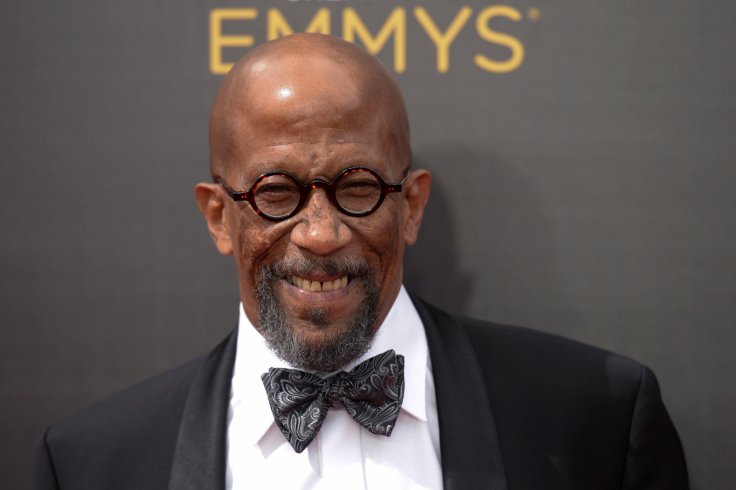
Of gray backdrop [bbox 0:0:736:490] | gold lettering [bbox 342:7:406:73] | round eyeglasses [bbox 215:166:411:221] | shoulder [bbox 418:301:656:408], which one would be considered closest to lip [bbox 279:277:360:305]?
round eyeglasses [bbox 215:166:411:221]

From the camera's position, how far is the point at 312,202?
1.56m

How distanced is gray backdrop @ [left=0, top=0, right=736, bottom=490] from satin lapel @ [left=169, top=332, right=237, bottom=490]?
383 mm

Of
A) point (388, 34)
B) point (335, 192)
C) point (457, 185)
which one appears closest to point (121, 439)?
point (335, 192)

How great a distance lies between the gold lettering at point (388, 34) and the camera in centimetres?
206

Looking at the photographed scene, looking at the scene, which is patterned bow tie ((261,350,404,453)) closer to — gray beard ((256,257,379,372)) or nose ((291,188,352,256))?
gray beard ((256,257,379,372))

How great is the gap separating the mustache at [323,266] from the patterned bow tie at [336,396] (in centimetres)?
18

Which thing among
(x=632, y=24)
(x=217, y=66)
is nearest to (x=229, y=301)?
(x=217, y=66)

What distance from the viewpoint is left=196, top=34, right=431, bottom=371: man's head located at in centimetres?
156

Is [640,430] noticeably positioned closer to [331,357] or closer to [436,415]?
[436,415]

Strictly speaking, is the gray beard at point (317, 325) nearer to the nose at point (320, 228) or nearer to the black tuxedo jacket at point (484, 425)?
the nose at point (320, 228)

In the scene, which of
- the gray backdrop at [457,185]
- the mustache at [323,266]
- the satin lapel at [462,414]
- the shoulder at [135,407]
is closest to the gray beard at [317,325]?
the mustache at [323,266]

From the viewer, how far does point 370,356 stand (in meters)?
1.69

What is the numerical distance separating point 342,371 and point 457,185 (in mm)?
625

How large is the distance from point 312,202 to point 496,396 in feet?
1.65
